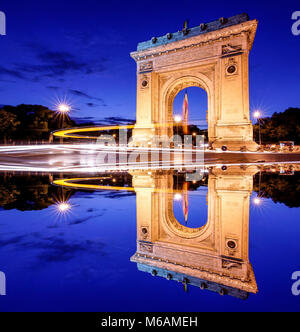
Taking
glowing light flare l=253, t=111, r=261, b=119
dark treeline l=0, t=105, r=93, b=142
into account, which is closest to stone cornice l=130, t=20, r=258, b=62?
glowing light flare l=253, t=111, r=261, b=119

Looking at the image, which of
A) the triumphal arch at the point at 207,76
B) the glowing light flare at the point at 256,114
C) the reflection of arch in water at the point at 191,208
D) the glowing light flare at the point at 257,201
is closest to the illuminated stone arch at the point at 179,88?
the triumphal arch at the point at 207,76

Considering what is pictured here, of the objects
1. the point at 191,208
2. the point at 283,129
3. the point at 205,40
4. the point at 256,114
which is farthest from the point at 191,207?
the point at 283,129

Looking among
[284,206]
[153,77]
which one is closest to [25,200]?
[284,206]

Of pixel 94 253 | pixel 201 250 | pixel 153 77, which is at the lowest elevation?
pixel 201 250

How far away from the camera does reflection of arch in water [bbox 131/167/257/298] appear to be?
61.9 inches

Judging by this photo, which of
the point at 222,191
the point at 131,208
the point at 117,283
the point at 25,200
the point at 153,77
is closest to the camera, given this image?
the point at 117,283

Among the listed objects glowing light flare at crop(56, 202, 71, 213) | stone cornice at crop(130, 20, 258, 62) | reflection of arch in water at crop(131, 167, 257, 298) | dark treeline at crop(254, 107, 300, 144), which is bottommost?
reflection of arch in water at crop(131, 167, 257, 298)

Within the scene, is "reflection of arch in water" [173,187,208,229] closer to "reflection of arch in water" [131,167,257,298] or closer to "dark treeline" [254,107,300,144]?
"reflection of arch in water" [131,167,257,298]

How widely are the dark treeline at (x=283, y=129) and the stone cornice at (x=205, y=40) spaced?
82.9ft

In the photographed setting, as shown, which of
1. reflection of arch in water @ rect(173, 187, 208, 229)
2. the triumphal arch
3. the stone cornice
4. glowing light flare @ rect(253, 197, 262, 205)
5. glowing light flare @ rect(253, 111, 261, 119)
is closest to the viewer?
reflection of arch in water @ rect(173, 187, 208, 229)

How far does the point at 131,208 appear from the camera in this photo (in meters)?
2.62

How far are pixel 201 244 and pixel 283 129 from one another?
44919 mm
